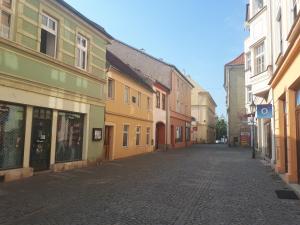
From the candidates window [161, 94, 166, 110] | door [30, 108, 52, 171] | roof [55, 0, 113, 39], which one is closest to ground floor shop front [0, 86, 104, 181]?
door [30, 108, 52, 171]

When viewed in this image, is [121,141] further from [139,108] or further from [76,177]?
[76,177]

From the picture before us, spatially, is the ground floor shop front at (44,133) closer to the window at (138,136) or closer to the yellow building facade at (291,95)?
the yellow building facade at (291,95)

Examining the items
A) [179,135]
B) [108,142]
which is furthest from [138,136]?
[179,135]

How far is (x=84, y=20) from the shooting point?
628 inches

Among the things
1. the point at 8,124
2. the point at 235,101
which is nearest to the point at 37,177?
the point at 8,124

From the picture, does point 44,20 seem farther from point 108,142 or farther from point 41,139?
point 108,142

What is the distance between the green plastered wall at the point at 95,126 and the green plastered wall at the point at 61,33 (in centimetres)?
179

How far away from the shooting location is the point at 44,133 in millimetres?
13461

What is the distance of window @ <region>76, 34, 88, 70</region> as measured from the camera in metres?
15.9

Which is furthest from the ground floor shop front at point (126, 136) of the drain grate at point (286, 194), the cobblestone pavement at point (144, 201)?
the drain grate at point (286, 194)

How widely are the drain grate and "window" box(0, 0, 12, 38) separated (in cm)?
961

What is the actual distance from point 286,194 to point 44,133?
8.72 metres

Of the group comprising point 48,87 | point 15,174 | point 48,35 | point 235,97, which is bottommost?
point 15,174

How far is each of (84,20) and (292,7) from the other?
899 centimetres
